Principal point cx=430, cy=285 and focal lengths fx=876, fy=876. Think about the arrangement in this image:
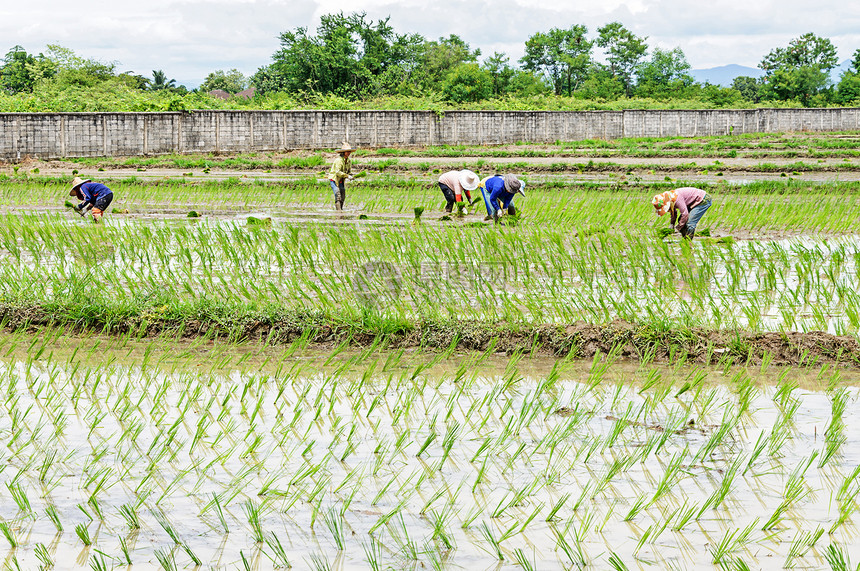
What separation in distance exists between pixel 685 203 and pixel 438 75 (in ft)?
110

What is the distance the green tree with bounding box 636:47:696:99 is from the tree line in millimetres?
53

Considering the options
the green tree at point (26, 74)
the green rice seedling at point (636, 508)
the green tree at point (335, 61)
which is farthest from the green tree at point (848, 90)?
the green rice seedling at point (636, 508)

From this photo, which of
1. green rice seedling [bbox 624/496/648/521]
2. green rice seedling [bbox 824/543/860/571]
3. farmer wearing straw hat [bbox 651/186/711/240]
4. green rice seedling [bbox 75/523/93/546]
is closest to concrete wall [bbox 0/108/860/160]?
farmer wearing straw hat [bbox 651/186/711/240]

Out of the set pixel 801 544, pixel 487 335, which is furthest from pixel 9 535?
pixel 487 335

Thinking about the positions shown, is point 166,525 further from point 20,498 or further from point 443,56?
point 443,56

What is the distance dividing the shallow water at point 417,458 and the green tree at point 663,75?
135ft

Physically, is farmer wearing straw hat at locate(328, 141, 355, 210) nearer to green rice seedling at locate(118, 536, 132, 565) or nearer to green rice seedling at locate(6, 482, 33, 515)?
green rice seedling at locate(6, 482, 33, 515)

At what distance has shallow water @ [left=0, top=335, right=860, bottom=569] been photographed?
8.86ft

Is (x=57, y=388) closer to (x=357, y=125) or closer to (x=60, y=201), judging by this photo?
(x=60, y=201)

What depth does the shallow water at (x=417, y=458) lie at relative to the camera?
2.70m

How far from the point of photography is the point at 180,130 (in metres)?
23.2

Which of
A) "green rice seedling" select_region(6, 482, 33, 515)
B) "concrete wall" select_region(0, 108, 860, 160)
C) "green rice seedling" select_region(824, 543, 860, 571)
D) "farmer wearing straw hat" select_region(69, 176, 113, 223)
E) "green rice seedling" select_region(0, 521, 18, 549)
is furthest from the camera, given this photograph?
"concrete wall" select_region(0, 108, 860, 160)

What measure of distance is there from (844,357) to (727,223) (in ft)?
17.8

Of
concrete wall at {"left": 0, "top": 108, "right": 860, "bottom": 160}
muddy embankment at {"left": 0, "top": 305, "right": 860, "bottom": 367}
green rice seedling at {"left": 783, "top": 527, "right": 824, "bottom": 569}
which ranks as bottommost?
green rice seedling at {"left": 783, "top": 527, "right": 824, "bottom": 569}
